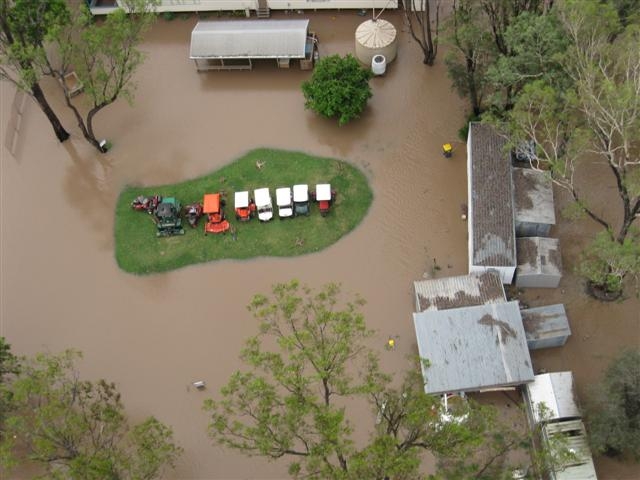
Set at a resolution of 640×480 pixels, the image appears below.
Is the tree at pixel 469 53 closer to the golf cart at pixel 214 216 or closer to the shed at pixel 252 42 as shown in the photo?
the shed at pixel 252 42

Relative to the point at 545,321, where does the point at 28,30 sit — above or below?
above

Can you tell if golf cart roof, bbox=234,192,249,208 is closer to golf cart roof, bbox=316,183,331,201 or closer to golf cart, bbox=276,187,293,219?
golf cart, bbox=276,187,293,219

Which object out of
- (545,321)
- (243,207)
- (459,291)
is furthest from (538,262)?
(243,207)

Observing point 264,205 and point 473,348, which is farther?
point 264,205

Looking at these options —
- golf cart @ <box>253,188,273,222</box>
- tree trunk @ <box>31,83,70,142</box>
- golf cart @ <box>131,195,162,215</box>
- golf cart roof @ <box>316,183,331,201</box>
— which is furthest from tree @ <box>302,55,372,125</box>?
tree trunk @ <box>31,83,70,142</box>

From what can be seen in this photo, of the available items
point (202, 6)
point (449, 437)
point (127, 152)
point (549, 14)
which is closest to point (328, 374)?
point (449, 437)

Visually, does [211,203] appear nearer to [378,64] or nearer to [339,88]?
[339,88]

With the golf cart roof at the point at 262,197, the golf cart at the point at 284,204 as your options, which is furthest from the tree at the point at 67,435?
the golf cart at the point at 284,204
